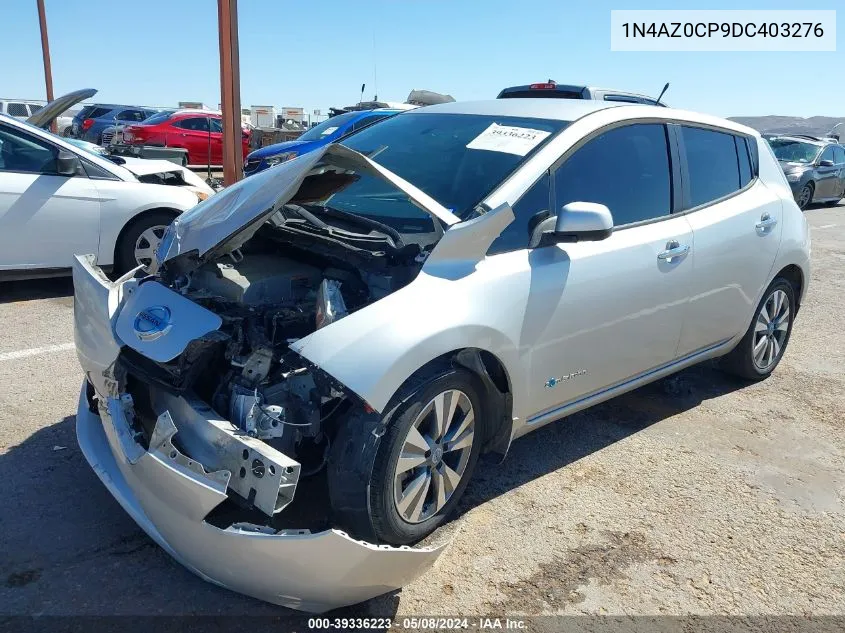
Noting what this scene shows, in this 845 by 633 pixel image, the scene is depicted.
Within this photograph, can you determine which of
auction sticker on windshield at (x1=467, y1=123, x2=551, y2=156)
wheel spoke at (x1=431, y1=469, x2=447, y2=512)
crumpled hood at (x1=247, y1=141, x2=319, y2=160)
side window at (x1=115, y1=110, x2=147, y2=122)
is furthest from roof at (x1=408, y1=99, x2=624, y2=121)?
side window at (x1=115, y1=110, x2=147, y2=122)

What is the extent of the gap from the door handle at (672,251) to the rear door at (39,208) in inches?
187

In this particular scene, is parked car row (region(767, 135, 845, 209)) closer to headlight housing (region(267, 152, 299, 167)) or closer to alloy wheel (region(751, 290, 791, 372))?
headlight housing (region(267, 152, 299, 167))

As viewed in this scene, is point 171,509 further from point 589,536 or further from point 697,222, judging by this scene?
point 697,222

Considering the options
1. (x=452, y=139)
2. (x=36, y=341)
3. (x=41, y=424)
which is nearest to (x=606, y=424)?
(x=452, y=139)

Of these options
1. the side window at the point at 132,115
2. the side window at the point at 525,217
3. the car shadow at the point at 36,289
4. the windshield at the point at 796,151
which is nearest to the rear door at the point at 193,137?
the side window at the point at 132,115

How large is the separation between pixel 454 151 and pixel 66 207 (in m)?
3.99

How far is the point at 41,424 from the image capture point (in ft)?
12.2

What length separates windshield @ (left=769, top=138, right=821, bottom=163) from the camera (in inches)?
642

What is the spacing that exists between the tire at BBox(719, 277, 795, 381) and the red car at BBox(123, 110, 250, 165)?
1756cm

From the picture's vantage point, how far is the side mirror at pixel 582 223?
3.01 metres

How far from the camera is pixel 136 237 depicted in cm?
636

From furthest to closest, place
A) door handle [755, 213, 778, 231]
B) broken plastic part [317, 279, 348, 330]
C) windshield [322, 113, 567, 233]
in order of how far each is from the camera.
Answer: door handle [755, 213, 778, 231] → windshield [322, 113, 567, 233] → broken plastic part [317, 279, 348, 330]

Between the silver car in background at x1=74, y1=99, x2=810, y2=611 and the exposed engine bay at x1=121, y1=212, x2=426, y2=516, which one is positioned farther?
the exposed engine bay at x1=121, y1=212, x2=426, y2=516

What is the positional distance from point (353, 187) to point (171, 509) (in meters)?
1.94
